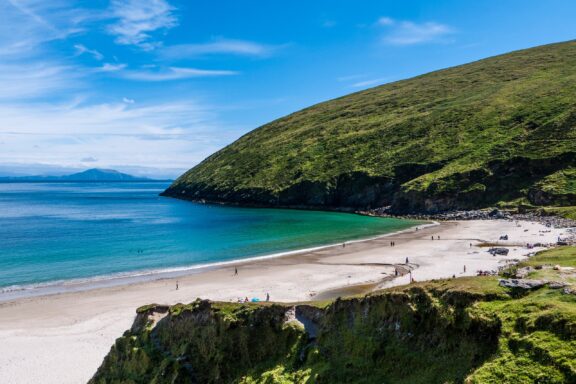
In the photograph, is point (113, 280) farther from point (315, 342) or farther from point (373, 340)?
point (373, 340)

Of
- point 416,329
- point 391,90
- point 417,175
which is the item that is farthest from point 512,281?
point 391,90

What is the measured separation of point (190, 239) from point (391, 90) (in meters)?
142

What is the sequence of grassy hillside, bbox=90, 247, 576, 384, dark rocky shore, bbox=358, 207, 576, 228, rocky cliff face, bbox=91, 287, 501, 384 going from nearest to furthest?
grassy hillside, bbox=90, 247, 576, 384, rocky cliff face, bbox=91, 287, 501, 384, dark rocky shore, bbox=358, 207, 576, 228

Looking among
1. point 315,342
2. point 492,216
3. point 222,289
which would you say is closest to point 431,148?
point 492,216

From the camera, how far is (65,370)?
85.9 feet

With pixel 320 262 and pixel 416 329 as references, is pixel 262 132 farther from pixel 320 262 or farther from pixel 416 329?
pixel 416 329

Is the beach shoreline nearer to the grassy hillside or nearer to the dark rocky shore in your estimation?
the grassy hillside

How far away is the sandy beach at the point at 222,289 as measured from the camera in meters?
28.1

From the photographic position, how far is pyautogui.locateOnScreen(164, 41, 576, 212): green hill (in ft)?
312

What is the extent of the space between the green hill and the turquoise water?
48.9 ft

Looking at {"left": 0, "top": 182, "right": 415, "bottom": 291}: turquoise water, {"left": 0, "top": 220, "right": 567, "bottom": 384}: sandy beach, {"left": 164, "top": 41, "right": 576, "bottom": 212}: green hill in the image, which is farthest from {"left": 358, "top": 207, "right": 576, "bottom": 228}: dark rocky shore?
{"left": 0, "top": 182, "right": 415, "bottom": 291}: turquoise water

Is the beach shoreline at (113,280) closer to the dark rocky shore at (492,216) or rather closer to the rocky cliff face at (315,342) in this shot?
the rocky cliff face at (315,342)

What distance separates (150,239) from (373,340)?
2729 inches

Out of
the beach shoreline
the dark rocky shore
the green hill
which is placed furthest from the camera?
the green hill
